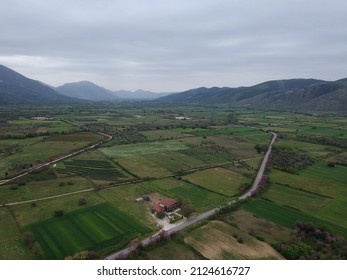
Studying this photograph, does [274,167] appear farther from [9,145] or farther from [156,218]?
[9,145]

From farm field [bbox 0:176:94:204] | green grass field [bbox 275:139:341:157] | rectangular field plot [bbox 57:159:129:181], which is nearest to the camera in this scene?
farm field [bbox 0:176:94:204]

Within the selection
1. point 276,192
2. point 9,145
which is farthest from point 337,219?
point 9,145

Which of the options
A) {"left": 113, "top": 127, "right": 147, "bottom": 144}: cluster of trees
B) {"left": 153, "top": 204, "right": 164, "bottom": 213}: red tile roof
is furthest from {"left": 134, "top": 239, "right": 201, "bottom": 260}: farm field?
{"left": 113, "top": 127, "right": 147, "bottom": 144}: cluster of trees

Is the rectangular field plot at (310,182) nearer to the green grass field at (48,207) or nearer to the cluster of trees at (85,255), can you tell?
the green grass field at (48,207)

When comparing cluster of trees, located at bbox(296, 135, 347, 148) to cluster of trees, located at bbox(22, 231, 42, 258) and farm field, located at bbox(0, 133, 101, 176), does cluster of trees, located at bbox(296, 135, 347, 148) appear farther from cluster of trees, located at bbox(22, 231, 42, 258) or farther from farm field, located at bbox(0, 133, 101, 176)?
cluster of trees, located at bbox(22, 231, 42, 258)

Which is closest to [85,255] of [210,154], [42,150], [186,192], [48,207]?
[48,207]

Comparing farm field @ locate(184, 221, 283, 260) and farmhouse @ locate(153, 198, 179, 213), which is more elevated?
farmhouse @ locate(153, 198, 179, 213)
